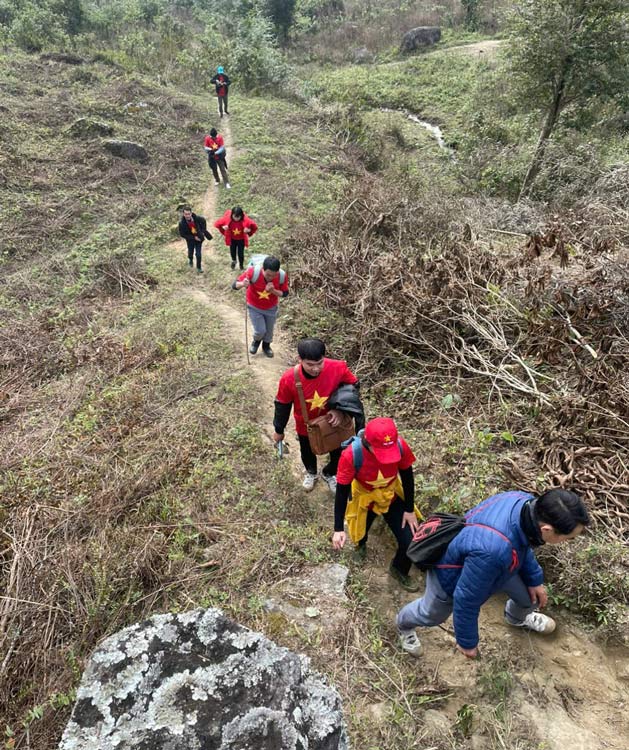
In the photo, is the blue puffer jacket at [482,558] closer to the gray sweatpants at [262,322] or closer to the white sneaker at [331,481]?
the white sneaker at [331,481]

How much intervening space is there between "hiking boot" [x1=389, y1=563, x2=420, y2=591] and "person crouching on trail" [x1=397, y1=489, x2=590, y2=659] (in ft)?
2.32

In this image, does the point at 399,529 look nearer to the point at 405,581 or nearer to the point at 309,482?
the point at 405,581

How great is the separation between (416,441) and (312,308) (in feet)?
11.2

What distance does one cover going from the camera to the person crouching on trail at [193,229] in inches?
334

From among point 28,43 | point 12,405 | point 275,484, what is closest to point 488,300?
point 275,484

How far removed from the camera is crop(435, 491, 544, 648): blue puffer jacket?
2.42 metres

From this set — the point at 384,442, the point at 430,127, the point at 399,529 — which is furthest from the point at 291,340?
the point at 430,127

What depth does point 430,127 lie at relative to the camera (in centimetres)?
1956

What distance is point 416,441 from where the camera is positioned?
4809 mm

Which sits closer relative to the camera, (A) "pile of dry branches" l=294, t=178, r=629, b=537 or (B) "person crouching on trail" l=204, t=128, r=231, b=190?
(A) "pile of dry branches" l=294, t=178, r=629, b=537

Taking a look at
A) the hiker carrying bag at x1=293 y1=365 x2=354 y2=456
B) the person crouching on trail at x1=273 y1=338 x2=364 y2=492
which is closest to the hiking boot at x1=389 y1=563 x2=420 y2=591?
the hiker carrying bag at x1=293 y1=365 x2=354 y2=456

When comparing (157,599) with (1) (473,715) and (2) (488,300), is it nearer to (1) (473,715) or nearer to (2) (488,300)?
(1) (473,715)

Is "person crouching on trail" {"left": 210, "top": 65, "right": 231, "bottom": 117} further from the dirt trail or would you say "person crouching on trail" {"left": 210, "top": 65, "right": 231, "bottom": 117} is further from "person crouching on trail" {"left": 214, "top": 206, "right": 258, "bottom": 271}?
the dirt trail

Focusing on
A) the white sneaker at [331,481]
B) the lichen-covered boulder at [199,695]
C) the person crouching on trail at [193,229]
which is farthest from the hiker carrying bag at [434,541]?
the person crouching on trail at [193,229]
